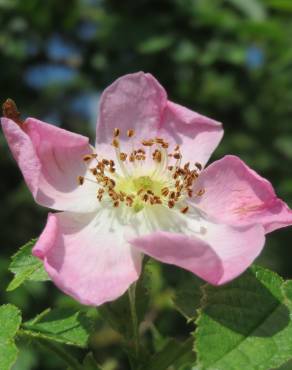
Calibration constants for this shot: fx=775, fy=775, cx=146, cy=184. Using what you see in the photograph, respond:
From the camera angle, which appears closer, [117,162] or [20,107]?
[117,162]

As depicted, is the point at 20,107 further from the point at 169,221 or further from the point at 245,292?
the point at 245,292

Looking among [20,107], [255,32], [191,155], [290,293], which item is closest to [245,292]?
[290,293]

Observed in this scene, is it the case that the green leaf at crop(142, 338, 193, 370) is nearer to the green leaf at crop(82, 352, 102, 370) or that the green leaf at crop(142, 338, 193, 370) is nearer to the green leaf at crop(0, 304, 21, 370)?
the green leaf at crop(82, 352, 102, 370)

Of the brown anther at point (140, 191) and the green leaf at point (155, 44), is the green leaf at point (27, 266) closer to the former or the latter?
the brown anther at point (140, 191)

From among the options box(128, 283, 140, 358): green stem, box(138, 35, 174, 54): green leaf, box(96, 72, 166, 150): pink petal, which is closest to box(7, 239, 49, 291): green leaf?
box(128, 283, 140, 358): green stem

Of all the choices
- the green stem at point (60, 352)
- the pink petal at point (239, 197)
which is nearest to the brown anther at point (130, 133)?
the pink petal at point (239, 197)

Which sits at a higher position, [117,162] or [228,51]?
[117,162]
